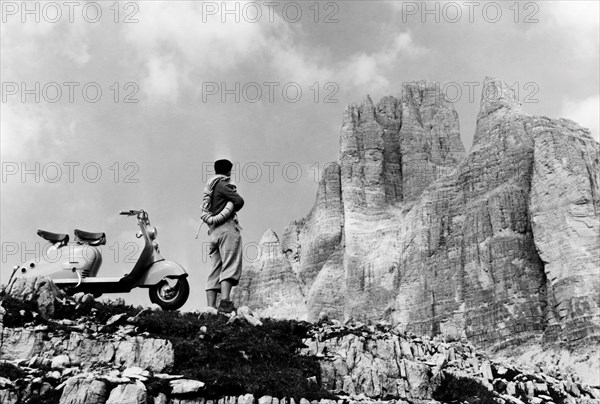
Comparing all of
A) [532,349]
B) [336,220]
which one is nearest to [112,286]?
[532,349]

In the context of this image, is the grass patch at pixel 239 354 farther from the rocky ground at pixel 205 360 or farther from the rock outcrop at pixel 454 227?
the rock outcrop at pixel 454 227

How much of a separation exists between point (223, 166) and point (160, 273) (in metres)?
Result: 4.64

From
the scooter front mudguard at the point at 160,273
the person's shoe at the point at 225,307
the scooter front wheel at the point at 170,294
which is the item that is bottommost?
→ the person's shoe at the point at 225,307

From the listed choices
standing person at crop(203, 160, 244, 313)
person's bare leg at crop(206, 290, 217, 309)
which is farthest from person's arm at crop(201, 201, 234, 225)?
person's bare leg at crop(206, 290, 217, 309)

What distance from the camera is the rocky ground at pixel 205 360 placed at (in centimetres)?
1912

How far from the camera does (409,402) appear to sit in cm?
2117

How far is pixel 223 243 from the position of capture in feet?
95.5

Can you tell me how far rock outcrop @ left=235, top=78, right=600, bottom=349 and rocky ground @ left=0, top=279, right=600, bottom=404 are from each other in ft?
213

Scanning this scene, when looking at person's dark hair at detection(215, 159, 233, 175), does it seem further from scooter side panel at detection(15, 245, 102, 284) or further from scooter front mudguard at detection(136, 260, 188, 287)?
scooter side panel at detection(15, 245, 102, 284)

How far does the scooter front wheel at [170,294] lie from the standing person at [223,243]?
2.02 m

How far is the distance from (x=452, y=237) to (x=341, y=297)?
2028cm

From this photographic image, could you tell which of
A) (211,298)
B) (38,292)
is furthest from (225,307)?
(38,292)

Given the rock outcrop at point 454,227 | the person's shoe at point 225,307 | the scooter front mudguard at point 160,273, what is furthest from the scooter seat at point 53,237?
the rock outcrop at point 454,227

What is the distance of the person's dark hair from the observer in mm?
29891
